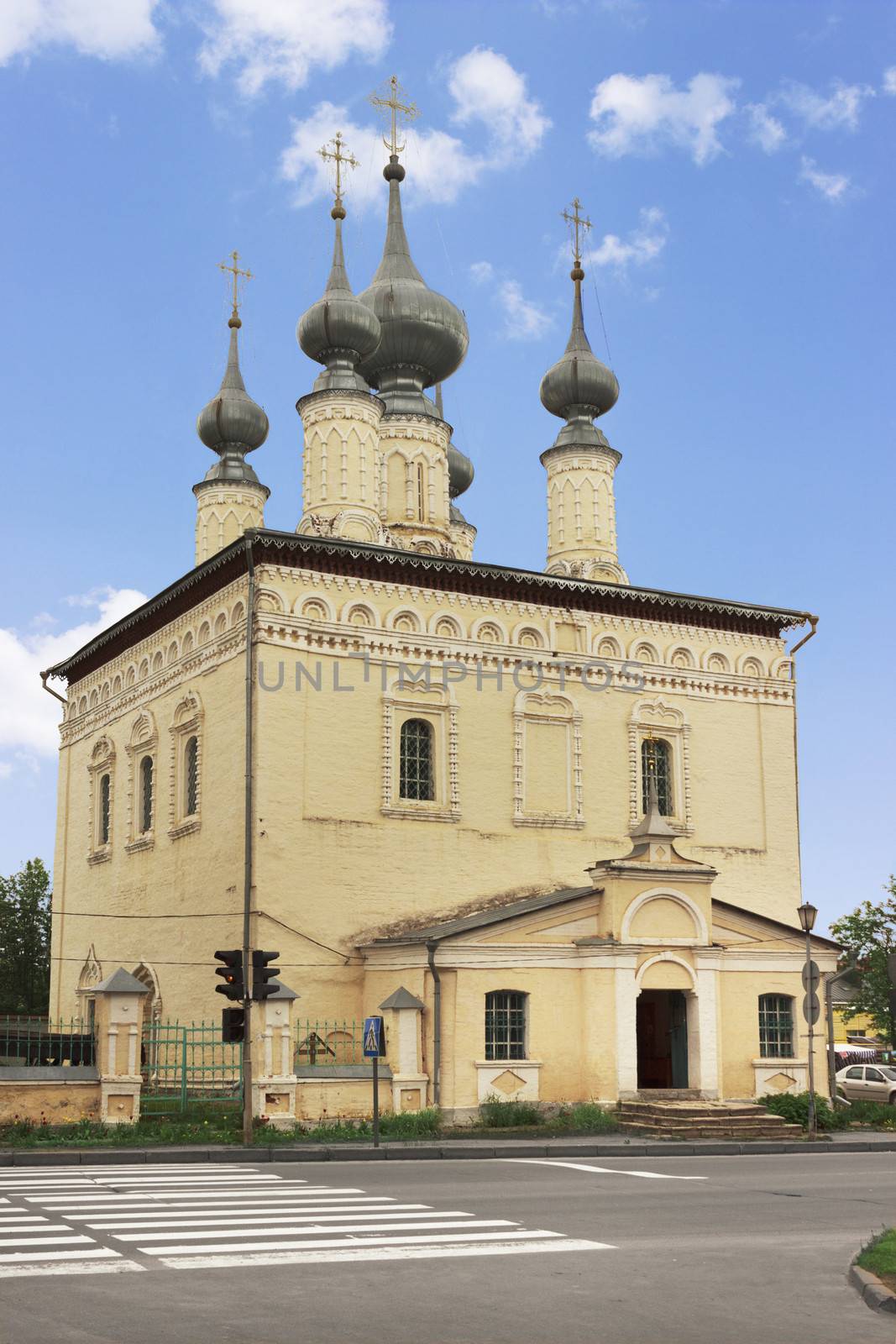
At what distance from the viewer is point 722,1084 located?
25.2 m

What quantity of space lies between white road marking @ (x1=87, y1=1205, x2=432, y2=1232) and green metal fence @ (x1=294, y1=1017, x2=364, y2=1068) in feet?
39.3

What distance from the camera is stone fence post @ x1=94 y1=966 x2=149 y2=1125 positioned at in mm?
20969

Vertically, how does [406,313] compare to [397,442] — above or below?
above

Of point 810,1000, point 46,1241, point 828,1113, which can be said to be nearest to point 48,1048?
point 810,1000

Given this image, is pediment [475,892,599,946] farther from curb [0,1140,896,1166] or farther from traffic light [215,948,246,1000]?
traffic light [215,948,246,1000]

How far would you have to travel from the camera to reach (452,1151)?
19.6 metres

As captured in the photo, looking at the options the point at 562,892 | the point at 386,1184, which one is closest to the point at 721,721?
the point at 562,892

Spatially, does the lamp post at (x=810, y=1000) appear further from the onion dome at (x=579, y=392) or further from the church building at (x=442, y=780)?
the onion dome at (x=579, y=392)

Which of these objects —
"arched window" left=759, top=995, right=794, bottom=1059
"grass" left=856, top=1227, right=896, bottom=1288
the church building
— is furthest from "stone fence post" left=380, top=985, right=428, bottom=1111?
"grass" left=856, top=1227, right=896, bottom=1288

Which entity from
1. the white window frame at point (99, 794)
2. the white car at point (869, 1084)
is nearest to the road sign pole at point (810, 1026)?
the white car at point (869, 1084)

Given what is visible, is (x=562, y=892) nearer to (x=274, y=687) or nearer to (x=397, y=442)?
(x=274, y=687)

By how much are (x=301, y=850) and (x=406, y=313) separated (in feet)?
42.2

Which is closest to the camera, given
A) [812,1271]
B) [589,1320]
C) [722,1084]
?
[589,1320]

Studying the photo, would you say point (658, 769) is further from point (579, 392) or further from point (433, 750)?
point (579, 392)
